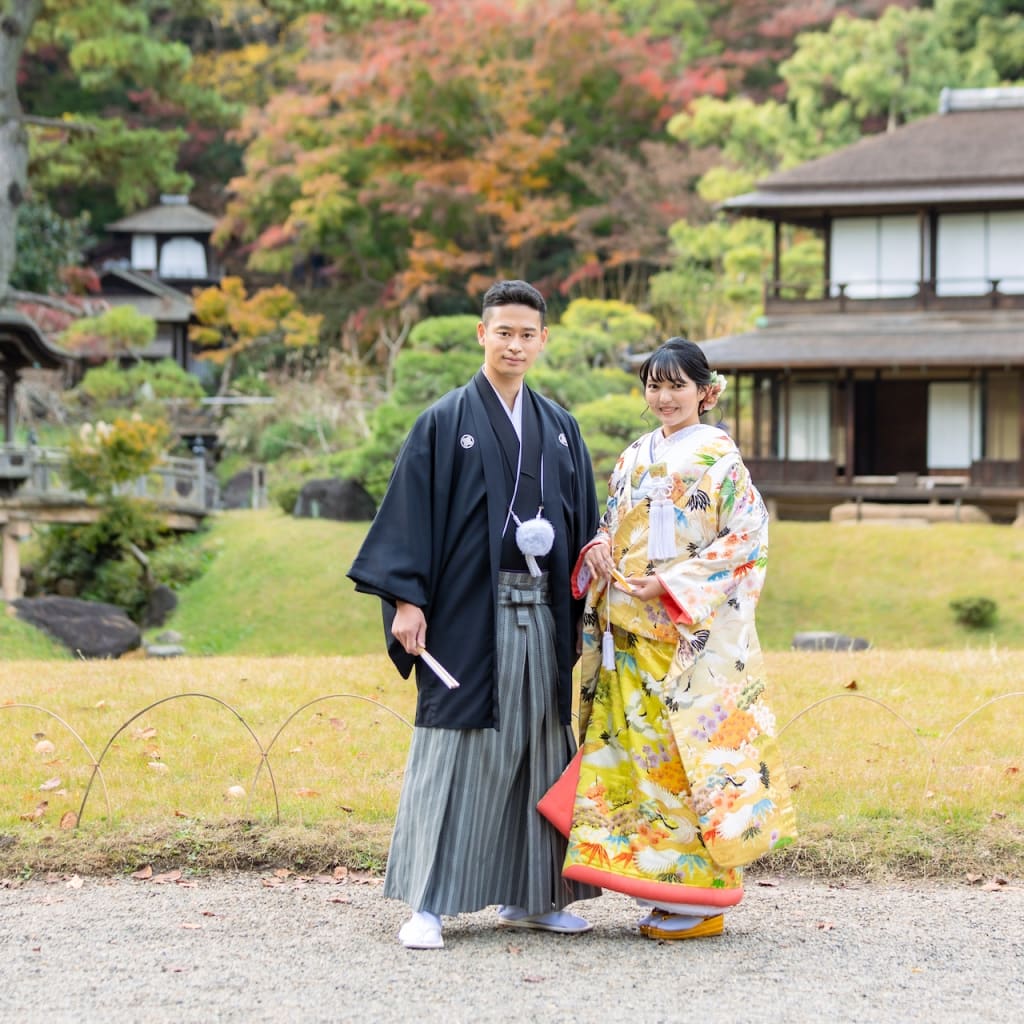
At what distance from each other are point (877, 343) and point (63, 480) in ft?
41.1

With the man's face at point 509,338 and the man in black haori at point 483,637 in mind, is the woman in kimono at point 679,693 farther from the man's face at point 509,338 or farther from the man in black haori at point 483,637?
the man's face at point 509,338

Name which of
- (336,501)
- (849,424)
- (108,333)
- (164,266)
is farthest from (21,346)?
(164,266)

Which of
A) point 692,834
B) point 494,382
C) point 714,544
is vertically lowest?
point 692,834

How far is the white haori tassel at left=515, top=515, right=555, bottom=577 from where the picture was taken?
4559 millimetres

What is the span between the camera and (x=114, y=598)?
20.0m

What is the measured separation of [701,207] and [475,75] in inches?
209

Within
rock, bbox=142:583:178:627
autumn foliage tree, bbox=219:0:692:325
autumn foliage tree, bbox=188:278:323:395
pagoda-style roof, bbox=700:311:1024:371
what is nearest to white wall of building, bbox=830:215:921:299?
pagoda-style roof, bbox=700:311:1024:371

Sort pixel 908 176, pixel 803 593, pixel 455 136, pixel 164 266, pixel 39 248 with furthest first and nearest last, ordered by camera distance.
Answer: pixel 164 266
pixel 455 136
pixel 39 248
pixel 908 176
pixel 803 593

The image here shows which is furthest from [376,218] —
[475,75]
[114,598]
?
[114,598]

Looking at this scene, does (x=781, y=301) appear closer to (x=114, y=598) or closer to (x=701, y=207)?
(x=701, y=207)

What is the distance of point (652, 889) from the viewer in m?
4.40

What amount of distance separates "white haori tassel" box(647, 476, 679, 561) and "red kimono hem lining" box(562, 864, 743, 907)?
1000mm

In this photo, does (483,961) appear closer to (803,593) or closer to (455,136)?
(803,593)

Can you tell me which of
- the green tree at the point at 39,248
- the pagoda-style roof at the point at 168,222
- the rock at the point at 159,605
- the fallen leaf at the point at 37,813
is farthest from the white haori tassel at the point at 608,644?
the pagoda-style roof at the point at 168,222
